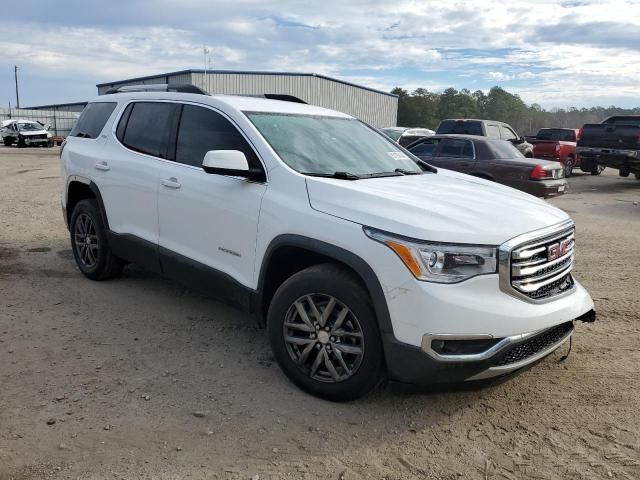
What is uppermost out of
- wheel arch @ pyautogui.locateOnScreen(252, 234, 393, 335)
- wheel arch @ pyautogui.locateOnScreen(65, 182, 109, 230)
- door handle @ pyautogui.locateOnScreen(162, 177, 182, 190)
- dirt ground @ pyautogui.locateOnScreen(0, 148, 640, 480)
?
door handle @ pyautogui.locateOnScreen(162, 177, 182, 190)

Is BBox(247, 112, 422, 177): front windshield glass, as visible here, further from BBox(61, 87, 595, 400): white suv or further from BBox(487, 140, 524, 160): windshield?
BBox(487, 140, 524, 160): windshield

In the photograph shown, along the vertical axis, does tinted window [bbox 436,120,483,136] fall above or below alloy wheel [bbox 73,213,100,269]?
above

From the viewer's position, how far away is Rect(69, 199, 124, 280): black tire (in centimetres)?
552

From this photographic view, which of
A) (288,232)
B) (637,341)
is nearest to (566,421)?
(637,341)

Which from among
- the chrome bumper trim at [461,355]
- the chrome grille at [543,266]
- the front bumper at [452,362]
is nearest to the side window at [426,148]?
the chrome grille at [543,266]

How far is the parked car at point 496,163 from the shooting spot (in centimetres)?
1066

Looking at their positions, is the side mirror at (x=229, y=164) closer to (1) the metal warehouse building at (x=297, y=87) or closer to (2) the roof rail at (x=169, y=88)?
(2) the roof rail at (x=169, y=88)

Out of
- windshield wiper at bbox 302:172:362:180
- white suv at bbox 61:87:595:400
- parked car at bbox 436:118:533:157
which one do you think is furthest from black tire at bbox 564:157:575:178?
windshield wiper at bbox 302:172:362:180

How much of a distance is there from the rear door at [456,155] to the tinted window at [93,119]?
23.8 feet

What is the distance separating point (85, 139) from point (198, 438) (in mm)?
3834

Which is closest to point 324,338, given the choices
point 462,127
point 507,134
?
point 462,127

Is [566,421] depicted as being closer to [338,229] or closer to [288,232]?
[338,229]

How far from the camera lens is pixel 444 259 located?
3.05m

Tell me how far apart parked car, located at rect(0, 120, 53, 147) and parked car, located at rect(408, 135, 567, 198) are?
29920 millimetres
